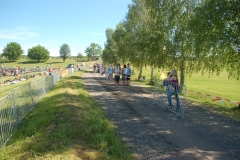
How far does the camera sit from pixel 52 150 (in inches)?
161

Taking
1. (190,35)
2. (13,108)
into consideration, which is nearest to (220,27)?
(190,35)

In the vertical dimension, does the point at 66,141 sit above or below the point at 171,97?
below

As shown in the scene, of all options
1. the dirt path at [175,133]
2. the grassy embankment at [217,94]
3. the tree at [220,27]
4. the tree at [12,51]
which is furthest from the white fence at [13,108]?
the tree at [12,51]

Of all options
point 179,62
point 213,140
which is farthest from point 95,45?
point 213,140

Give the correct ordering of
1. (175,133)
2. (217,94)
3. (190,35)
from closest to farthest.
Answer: (175,133), (190,35), (217,94)

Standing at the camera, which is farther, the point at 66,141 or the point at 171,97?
the point at 171,97

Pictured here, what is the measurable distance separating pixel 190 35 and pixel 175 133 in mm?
8003

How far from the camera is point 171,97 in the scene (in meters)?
9.17

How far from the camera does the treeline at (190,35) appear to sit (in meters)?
8.42

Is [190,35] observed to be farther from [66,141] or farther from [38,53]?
[38,53]

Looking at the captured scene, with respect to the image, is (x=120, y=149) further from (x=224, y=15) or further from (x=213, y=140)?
(x=224, y=15)

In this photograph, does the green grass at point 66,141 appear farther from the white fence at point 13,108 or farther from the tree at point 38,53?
the tree at point 38,53

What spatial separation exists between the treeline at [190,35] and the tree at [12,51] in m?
142

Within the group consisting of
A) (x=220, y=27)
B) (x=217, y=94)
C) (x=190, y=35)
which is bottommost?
(x=217, y=94)
